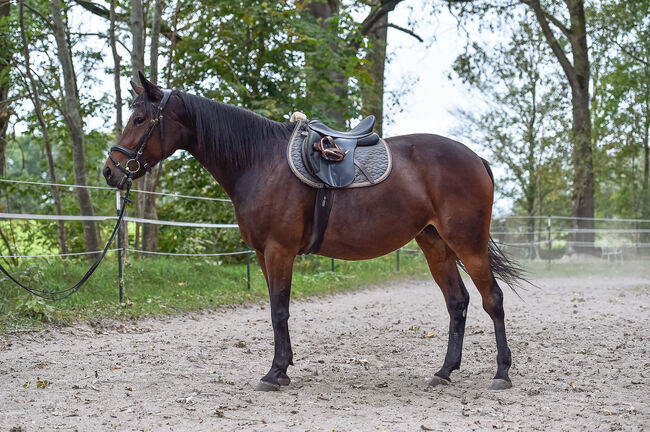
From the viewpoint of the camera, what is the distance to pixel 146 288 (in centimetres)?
776

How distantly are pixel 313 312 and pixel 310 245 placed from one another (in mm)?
3641

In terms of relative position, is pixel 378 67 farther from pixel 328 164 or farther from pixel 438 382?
pixel 438 382

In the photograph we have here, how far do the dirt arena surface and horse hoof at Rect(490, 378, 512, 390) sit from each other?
0.09 m

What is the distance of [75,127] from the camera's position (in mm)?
7973

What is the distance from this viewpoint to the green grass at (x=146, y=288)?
19.6 feet

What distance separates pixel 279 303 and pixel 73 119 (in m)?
5.19

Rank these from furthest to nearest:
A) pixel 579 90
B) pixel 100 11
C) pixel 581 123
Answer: pixel 581 123 → pixel 579 90 → pixel 100 11

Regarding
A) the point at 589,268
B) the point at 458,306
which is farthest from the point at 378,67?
the point at 458,306

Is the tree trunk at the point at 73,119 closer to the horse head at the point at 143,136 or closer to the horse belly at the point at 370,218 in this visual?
the horse head at the point at 143,136

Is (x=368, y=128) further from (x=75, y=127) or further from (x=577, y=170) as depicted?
(x=577, y=170)

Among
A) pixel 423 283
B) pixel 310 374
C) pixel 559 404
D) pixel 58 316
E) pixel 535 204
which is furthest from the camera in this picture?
pixel 535 204

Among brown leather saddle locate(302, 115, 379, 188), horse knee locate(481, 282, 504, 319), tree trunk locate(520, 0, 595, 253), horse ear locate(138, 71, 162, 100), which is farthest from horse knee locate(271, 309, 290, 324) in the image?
tree trunk locate(520, 0, 595, 253)

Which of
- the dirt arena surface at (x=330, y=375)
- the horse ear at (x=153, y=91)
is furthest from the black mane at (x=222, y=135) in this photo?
the dirt arena surface at (x=330, y=375)

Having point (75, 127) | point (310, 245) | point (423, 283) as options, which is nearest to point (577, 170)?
point (423, 283)
